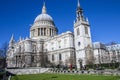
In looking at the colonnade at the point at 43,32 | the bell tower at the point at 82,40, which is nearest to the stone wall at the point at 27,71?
the bell tower at the point at 82,40

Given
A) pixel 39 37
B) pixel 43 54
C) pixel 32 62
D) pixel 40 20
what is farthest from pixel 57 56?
pixel 40 20

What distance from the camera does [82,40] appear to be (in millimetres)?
69312

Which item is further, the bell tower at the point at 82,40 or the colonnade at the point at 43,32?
the colonnade at the point at 43,32

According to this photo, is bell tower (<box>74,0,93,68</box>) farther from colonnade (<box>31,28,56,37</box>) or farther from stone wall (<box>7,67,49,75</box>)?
colonnade (<box>31,28,56,37</box>)

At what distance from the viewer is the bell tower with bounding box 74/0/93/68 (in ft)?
221

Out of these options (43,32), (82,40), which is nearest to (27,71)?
(82,40)

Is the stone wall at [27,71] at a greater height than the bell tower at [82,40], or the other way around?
the bell tower at [82,40]

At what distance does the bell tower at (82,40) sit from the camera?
67.2 m

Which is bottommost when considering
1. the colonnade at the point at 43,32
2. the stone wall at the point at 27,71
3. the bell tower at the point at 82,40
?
the stone wall at the point at 27,71

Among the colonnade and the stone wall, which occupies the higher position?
the colonnade

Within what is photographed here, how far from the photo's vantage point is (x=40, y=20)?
333 ft

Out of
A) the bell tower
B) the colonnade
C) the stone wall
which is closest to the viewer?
the stone wall

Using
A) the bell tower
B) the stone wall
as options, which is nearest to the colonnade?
the bell tower

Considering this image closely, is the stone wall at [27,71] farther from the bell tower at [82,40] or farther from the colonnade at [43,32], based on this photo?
the colonnade at [43,32]
